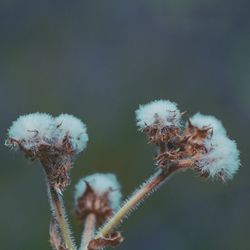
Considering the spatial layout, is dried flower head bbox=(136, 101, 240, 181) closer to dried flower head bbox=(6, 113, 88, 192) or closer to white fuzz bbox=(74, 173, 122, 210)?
dried flower head bbox=(6, 113, 88, 192)

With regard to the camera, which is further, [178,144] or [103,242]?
[178,144]

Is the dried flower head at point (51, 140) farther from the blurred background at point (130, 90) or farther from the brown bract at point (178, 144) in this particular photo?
the blurred background at point (130, 90)

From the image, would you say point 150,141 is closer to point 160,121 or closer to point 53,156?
point 160,121

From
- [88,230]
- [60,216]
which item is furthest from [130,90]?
[60,216]

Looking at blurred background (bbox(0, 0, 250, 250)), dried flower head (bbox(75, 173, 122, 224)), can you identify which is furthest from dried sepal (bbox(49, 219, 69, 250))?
blurred background (bbox(0, 0, 250, 250))

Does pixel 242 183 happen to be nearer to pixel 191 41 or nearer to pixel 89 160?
pixel 89 160

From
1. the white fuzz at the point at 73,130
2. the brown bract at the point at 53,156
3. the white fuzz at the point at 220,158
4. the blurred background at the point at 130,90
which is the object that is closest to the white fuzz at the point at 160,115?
the white fuzz at the point at 220,158
